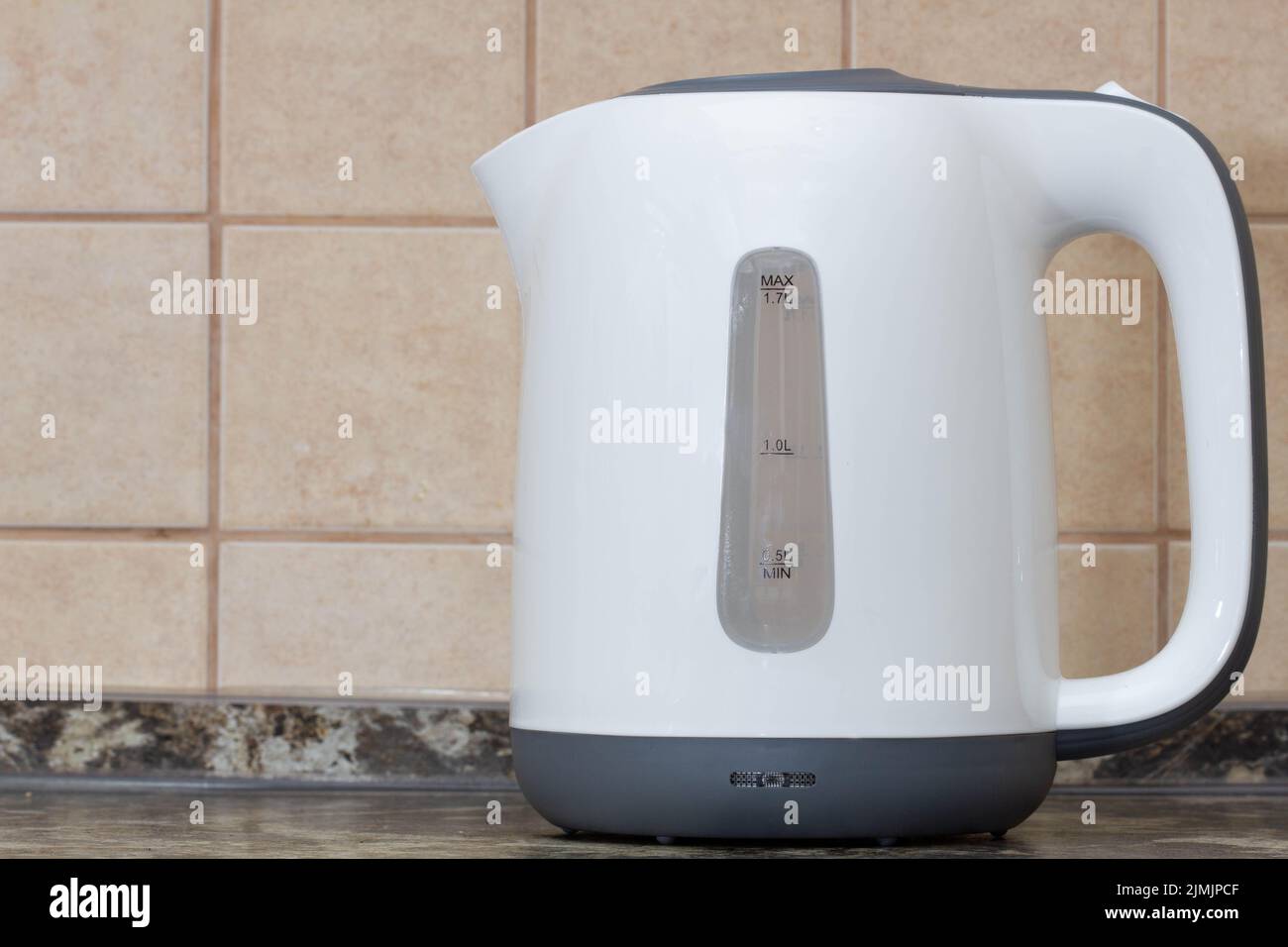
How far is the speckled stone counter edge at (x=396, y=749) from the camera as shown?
61cm

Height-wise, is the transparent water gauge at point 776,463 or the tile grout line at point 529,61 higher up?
the tile grout line at point 529,61

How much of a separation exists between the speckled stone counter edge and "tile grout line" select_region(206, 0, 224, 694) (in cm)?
4

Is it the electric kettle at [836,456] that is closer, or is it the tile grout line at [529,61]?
the electric kettle at [836,456]

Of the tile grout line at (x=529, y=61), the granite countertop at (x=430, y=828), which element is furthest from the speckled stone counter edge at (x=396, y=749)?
the tile grout line at (x=529, y=61)

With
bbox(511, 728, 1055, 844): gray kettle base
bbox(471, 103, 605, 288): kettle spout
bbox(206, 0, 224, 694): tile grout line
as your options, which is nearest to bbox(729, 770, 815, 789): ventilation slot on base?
bbox(511, 728, 1055, 844): gray kettle base

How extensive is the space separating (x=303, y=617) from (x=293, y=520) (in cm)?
5

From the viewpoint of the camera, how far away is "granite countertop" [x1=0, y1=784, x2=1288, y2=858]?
16.4 inches

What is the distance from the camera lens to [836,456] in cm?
41

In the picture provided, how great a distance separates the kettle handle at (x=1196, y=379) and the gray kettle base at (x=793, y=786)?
0.15ft

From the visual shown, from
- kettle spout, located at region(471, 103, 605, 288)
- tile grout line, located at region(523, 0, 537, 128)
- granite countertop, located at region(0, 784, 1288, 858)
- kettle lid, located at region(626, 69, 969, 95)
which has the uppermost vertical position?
tile grout line, located at region(523, 0, 537, 128)

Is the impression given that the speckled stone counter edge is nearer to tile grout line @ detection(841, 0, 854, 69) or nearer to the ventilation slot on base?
the ventilation slot on base

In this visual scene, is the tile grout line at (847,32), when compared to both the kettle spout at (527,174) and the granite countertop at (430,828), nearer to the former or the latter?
the kettle spout at (527,174)
